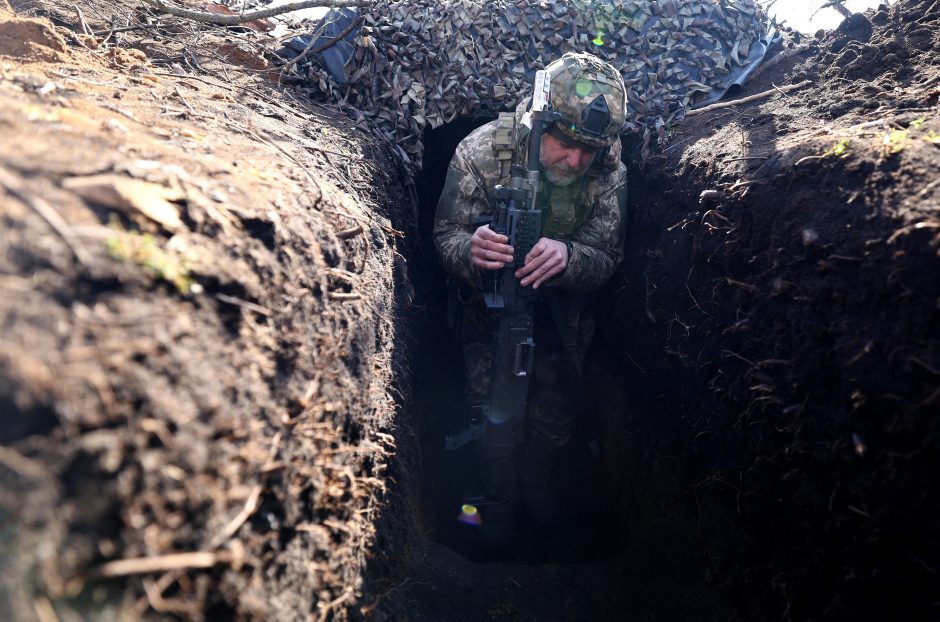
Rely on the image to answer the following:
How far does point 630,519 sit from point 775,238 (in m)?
2.17

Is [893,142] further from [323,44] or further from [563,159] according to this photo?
[323,44]

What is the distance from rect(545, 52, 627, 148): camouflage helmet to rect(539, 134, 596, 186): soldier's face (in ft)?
0.38

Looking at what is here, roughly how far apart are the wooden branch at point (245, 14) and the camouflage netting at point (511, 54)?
0.25 m

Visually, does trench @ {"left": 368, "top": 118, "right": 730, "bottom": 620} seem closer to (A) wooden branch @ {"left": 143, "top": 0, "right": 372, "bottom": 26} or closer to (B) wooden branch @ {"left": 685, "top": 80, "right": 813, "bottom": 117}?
(B) wooden branch @ {"left": 685, "top": 80, "right": 813, "bottom": 117}

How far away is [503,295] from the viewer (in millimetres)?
3889

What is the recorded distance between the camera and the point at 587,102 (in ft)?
11.7

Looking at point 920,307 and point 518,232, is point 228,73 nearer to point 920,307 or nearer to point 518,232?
point 518,232

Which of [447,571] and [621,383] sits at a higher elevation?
[621,383]

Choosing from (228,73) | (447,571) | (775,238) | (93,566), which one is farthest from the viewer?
(228,73)

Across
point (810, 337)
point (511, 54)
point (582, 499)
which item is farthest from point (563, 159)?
point (582, 499)

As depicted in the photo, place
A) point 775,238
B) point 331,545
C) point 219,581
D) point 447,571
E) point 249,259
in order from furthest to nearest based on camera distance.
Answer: point 447,571, point 775,238, point 331,545, point 249,259, point 219,581

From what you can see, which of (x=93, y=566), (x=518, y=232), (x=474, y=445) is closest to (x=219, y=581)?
(x=93, y=566)

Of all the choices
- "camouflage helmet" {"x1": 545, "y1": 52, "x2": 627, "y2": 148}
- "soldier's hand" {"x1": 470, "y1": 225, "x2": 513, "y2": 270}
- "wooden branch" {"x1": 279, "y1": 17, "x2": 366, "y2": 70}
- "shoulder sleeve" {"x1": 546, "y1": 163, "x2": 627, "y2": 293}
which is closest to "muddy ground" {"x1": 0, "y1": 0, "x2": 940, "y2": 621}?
"shoulder sleeve" {"x1": 546, "y1": 163, "x2": 627, "y2": 293}

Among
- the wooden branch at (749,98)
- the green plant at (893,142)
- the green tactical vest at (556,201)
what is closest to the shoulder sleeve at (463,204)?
the green tactical vest at (556,201)
